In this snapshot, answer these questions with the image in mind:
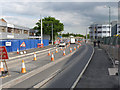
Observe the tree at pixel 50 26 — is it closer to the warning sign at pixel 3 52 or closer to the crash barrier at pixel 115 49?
the crash barrier at pixel 115 49

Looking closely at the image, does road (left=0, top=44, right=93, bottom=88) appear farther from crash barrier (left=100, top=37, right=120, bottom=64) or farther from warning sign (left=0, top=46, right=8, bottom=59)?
crash barrier (left=100, top=37, right=120, bottom=64)

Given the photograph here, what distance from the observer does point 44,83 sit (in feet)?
26.6

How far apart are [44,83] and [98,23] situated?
112713 millimetres

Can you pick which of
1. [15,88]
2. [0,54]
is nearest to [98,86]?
[15,88]

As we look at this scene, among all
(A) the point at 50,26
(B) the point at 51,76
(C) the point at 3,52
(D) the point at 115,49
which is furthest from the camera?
(A) the point at 50,26

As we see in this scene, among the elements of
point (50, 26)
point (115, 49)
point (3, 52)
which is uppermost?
point (50, 26)

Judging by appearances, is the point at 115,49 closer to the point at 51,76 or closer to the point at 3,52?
the point at 51,76

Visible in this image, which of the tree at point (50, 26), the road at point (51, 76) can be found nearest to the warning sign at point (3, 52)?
the road at point (51, 76)

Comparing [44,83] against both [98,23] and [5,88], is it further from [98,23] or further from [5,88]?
[98,23]

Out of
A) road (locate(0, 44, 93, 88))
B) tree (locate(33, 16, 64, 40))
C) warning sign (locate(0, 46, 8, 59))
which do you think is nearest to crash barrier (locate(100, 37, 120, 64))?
road (locate(0, 44, 93, 88))

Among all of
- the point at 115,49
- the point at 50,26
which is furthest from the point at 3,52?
the point at 50,26

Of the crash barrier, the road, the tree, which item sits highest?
the tree

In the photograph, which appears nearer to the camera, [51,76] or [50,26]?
[51,76]

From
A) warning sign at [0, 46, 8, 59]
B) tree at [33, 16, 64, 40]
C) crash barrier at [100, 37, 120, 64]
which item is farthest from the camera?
tree at [33, 16, 64, 40]
